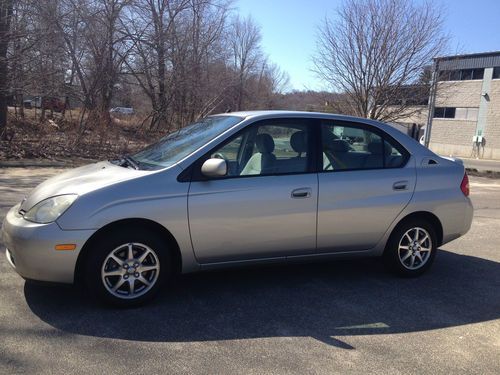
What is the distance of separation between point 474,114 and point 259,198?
4459 centimetres

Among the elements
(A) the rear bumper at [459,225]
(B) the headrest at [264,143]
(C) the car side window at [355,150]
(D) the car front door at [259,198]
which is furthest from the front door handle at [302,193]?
(A) the rear bumper at [459,225]

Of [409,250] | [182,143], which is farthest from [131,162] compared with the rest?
[409,250]

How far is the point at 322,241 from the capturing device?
179 inches

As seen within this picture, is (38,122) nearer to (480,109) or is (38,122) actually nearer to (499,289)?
(499,289)

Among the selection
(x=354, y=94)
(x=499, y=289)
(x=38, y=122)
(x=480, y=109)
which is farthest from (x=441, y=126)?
(x=499, y=289)

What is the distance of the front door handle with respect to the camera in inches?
171

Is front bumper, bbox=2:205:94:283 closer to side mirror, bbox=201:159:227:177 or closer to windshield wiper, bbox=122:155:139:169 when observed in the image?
windshield wiper, bbox=122:155:139:169

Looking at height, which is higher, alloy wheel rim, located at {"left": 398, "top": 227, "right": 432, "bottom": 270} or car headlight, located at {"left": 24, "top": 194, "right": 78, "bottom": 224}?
car headlight, located at {"left": 24, "top": 194, "right": 78, "bottom": 224}

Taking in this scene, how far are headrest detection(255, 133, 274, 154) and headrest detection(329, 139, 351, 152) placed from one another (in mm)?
602

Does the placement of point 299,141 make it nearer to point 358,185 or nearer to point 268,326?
point 358,185

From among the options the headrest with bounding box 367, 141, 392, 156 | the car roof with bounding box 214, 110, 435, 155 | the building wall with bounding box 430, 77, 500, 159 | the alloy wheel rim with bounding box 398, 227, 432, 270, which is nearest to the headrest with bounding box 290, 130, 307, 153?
the car roof with bounding box 214, 110, 435, 155

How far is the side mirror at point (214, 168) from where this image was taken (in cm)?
396

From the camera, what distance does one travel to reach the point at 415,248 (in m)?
5.00

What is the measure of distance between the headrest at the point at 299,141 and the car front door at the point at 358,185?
20 cm
